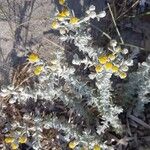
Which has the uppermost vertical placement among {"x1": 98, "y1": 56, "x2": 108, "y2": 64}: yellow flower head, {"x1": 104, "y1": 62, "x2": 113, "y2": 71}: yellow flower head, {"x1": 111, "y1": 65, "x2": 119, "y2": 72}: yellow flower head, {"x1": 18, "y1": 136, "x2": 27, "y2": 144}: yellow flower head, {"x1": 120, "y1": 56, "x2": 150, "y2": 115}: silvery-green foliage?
{"x1": 98, "y1": 56, "x2": 108, "y2": 64}: yellow flower head

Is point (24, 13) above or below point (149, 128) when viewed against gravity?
above

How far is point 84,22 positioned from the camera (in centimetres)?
211

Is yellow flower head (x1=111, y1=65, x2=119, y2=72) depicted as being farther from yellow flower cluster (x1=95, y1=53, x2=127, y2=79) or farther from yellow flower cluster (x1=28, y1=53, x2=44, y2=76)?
yellow flower cluster (x1=28, y1=53, x2=44, y2=76)

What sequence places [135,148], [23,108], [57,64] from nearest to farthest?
[57,64]
[135,148]
[23,108]

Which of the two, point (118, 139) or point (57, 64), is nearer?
point (57, 64)

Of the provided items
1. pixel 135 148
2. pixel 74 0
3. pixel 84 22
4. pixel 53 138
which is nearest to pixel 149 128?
pixel 135 148

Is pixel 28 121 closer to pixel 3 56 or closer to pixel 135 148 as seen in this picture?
pixel 3 56

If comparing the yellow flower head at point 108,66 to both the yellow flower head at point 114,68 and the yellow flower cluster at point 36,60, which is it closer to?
the yellow flower head at point 114,68

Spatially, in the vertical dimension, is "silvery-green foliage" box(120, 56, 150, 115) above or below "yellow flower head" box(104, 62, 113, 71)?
below

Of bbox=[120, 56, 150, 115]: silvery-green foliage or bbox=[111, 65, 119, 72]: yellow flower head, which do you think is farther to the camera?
bbox=[120, 56, 150, 115]: silvery-green foliage

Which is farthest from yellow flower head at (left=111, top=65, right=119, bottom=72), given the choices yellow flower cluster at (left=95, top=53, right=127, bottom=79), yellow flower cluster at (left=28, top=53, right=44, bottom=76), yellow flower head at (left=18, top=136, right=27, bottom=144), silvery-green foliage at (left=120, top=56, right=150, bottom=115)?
yellow flower head at (left=18, top=136, right=27, bottom=144)

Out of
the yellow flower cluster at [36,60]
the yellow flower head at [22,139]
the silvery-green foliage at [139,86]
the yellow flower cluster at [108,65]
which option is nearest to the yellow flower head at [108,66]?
the yellow flower cluster at [108,65]

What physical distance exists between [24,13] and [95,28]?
47 cm

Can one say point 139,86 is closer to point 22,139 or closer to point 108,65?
point 108,65
